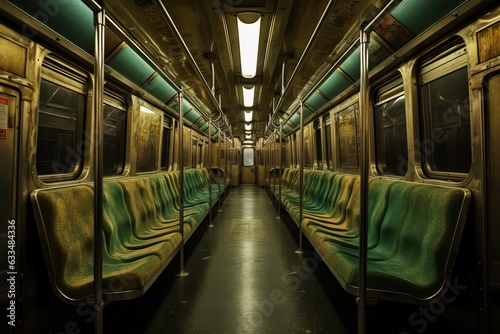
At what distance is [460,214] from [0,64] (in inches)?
113

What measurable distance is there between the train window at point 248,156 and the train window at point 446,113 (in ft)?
47.9

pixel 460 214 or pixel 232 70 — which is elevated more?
pixel 232 70

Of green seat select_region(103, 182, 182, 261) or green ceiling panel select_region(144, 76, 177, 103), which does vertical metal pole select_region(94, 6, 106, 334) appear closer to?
green seat select_region(103, 182, 182, 261)

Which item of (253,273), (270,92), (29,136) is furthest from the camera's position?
(270,92)

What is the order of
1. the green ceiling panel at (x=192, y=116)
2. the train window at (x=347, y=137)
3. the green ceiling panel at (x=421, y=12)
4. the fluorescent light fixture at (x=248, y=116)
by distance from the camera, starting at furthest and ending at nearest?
the fluorescent light fixture at (x=248, y=116) → the green ceiling panel at (x=192, y=116) → the train window at (x=347, y=137) → the green ceiling panel at (x=421, y=12)

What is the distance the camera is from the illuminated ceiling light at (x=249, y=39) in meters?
3.02

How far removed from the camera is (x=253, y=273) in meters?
3.04

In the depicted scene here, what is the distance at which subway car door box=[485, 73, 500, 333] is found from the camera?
60.8 inches

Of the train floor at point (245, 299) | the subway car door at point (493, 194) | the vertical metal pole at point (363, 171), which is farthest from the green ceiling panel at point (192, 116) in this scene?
the subway car door at point (493, 194)


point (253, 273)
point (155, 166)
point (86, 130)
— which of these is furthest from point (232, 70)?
point (253, 273)

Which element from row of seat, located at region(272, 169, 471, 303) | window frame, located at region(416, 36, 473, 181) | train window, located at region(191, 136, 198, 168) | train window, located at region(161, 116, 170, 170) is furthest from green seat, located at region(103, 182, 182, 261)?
train window, located at region(191, 136, 198, 168)

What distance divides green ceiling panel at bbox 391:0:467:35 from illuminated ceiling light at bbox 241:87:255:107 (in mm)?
3881

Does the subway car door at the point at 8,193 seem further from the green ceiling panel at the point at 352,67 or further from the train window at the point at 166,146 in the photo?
the train window at the point at 166,146

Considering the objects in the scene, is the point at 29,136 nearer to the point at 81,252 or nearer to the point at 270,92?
the point at 81,252
